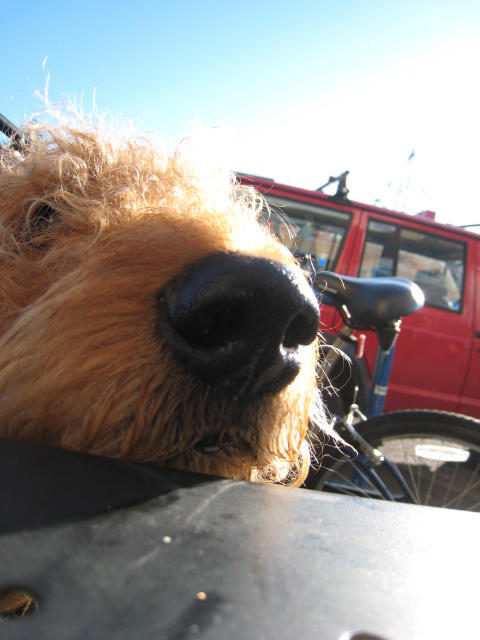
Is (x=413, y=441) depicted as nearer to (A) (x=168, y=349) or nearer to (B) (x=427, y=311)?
(A) (x=168, y=349)

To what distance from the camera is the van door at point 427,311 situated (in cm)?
532

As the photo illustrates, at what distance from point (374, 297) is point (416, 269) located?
9.94ft

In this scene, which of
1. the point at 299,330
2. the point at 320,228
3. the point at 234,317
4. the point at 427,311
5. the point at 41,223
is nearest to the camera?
the point at 234,317

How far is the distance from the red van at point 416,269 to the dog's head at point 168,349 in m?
3.89

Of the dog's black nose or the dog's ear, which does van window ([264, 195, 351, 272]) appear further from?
the dog's black nose

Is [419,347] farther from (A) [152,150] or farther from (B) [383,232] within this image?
(A) [152,150]

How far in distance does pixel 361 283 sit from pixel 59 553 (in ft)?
8.69

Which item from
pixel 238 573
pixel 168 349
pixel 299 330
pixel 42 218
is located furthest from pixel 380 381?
pixel 238 573

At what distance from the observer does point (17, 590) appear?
45 cm

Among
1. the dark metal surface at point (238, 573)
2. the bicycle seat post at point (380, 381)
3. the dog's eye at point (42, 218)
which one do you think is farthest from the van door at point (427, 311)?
the dark metal surface at point (238, 573)

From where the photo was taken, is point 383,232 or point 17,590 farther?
point 383,232

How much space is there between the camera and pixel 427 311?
5.36 metres

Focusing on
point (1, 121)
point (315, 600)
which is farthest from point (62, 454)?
point (1, 121)

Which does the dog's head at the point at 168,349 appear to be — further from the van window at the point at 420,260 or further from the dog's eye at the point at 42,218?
the van window at the point at 420,260
